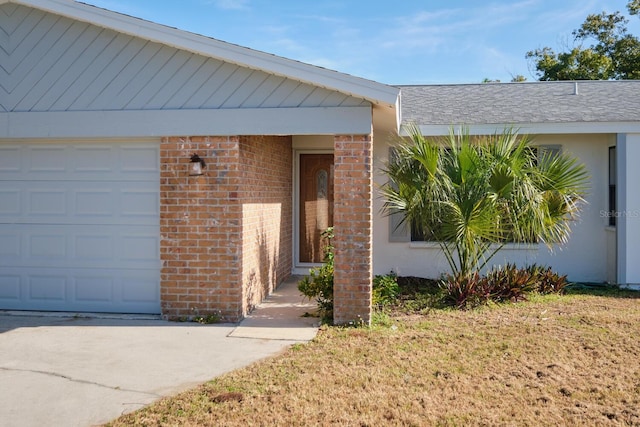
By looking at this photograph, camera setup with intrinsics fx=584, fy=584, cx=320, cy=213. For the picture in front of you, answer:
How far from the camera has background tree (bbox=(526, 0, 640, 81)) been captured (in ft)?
86.9

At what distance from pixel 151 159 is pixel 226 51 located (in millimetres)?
1830

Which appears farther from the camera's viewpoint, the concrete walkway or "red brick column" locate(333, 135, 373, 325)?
"red brick column" locate(333, 135, 373, 325)

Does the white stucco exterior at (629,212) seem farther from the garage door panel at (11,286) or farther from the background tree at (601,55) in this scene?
the background tree at (601,55)

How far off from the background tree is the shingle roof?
1473 cm

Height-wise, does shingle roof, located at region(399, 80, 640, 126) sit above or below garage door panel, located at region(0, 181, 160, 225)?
above

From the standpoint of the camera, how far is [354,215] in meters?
7.16

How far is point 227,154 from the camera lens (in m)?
7.46

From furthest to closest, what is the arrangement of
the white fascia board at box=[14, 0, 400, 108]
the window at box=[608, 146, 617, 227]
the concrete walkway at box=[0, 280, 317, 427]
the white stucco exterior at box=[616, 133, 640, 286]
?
the window at box=[608, 146, 617, 227] → the white stucco exterior at box=[616, 133, 640, 286] → the white fascia board at box=[14, 0, 400, 108] → the concrete walkway at box=[0, 280, 317, 427]

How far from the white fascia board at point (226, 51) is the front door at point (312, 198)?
15.3 ft

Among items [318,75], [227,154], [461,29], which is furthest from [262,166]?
[461,29]

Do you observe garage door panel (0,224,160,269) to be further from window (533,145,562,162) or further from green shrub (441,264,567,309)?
window (533,145,562,162)

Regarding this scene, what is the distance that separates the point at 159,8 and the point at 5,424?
9.67m

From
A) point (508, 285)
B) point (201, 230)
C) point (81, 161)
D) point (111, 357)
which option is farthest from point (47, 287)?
point (508, 285)

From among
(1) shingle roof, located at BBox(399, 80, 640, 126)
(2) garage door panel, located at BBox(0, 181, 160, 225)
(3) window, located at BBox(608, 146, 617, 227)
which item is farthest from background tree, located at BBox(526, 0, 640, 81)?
(2) garage door panel, located at BBox(0, 181, 160, 225)
